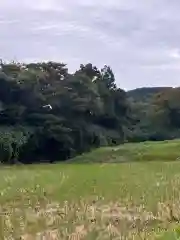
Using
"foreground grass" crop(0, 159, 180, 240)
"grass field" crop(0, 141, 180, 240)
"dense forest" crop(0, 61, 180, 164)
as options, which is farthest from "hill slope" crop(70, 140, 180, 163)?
"grass field" crop(0, 141, 180, 240)

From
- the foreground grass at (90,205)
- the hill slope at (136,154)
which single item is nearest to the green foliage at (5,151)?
the hill slope at (136,154)

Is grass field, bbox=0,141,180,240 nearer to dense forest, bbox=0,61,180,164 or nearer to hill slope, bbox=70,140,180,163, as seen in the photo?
hill slope, bbox=70,140,180,163

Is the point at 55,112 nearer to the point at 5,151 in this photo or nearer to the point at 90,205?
the point at 5,151

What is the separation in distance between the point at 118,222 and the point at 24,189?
9328 millimetres

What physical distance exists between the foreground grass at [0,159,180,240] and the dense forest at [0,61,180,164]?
2053 centimetres

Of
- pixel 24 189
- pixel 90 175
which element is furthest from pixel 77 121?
pixel 24 189

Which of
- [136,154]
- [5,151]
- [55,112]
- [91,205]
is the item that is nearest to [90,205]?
[91,205]

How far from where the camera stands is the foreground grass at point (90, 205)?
9.72 metres

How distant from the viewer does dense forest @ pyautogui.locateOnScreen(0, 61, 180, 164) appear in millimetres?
47875

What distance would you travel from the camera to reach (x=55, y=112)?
4988cm

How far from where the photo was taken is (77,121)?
50.4 m

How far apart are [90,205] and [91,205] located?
0.18m

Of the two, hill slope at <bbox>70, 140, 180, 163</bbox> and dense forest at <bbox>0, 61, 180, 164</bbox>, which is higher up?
dense forest at <bbox>0, 61, 180, 164</bbox>

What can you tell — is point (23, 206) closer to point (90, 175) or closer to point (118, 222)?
point (118, 222)
